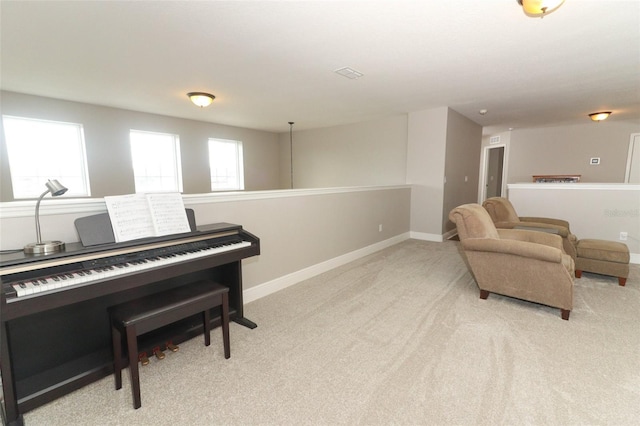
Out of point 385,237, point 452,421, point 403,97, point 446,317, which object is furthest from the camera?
point 385,237

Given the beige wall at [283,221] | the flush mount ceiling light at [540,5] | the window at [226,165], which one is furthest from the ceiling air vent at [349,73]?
the window at [226,165]

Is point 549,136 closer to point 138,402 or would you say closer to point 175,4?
point 175,4

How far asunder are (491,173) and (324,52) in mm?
7998

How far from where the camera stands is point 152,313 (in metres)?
1.50

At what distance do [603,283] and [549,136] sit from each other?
5097mm

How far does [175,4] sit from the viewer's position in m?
1.93

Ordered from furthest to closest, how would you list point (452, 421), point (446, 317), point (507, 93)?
point (507, 93) < point (446, 317) < point (452, 421)

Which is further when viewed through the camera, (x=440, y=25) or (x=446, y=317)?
(x=446, y=317)

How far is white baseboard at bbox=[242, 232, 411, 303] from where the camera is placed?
109 inches

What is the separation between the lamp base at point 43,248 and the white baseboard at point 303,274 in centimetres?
147

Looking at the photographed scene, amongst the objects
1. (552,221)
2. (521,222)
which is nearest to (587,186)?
(552,221)

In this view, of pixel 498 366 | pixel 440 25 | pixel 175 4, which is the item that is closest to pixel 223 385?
pixel 498 366

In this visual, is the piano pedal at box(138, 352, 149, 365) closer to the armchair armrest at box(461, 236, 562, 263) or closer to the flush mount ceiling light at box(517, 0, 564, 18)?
the armchair armrest at box(461, 236, 562, 263)

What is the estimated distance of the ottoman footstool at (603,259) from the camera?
2.97 metres
